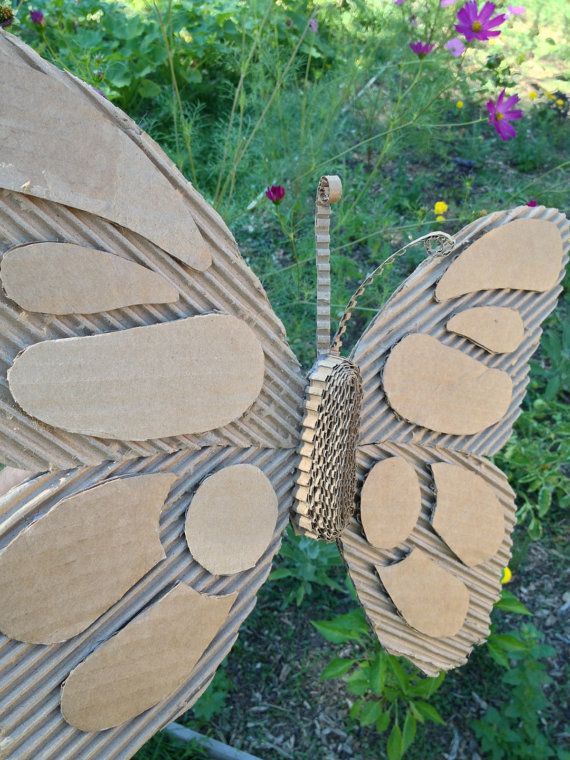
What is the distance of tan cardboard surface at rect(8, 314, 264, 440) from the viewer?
0.68m

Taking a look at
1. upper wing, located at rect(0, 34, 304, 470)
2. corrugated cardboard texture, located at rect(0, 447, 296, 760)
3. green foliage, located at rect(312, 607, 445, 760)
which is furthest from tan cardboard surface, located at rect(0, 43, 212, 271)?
green foliage, located at rect(312, 607, 445, 760)

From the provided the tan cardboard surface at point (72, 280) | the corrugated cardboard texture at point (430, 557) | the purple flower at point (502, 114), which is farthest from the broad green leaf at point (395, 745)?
the purple flower at point (502, 114)

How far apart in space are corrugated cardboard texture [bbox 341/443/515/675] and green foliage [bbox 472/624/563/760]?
12.5 inches

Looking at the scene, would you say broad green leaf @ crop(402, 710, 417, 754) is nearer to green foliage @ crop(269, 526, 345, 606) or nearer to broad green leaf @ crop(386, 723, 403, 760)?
broad green leaf @ crop(386, 723, 403, 760)

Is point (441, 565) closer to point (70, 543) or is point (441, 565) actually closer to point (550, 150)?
point (70, 543)

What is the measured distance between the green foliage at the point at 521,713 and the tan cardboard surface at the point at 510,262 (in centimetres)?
70

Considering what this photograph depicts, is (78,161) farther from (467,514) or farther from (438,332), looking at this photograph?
(467,514)

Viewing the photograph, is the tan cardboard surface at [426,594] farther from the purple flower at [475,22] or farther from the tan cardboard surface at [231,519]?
the purple flower at [475,22]

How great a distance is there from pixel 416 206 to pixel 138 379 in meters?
1.95

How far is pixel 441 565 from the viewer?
1.10 meters

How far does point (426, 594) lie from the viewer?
108cm

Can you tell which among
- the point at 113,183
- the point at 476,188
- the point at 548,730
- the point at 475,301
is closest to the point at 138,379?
the point at 113,183

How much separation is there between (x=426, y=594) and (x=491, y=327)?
0.39 metres

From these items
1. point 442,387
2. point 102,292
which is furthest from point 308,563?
point 102,292
